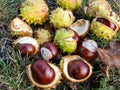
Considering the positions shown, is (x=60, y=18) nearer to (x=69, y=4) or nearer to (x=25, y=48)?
(x=69, y=4)

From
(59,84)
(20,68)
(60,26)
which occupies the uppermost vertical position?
(60,26)

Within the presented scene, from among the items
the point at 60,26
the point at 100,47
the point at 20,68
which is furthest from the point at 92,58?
the point at 20,68

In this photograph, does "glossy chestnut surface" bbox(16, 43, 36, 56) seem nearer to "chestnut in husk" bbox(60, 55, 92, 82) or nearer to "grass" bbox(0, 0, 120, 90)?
"grass" bbox(0, 0, 120, 90)

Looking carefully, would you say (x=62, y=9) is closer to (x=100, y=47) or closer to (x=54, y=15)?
(x=54, y=15)

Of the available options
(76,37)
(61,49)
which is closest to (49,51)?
(61,49)

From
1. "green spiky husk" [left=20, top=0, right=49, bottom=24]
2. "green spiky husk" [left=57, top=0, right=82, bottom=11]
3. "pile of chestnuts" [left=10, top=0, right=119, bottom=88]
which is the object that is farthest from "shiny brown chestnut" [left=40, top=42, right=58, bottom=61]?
"green spiky husk" [left=57, top=0, right=82, bottom=11]

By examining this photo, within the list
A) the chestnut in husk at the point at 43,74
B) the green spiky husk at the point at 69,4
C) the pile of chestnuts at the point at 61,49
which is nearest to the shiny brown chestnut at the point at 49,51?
the pile of chestnuts at the point at 61,49
